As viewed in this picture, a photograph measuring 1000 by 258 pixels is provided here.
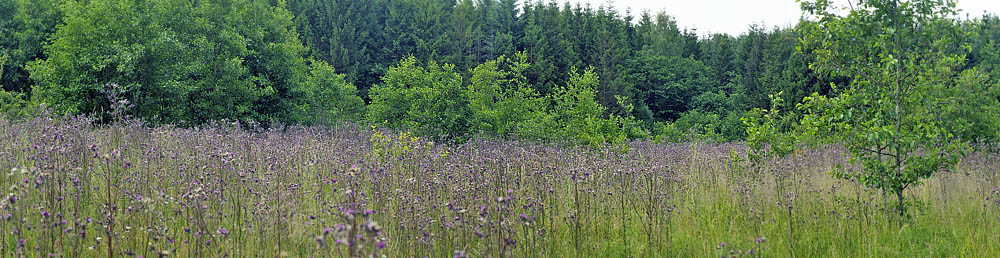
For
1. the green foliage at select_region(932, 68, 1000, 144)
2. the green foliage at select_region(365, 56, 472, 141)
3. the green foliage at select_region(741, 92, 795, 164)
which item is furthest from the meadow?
the green foliage at select_region(932, 68, 1000, 144)

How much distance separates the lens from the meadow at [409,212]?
3465mm

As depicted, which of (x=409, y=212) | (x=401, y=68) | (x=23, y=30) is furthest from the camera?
(x=23, y=30)

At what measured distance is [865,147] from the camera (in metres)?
5.93

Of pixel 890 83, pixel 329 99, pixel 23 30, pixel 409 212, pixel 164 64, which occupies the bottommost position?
pixel 409 212

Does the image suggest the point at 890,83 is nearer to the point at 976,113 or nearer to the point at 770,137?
the point at 770,137

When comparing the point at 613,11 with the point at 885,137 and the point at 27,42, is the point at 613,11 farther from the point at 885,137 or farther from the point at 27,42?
the point at 885,137

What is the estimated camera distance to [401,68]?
54.7ft

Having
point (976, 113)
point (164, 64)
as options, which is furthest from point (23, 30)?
point (976, 113)

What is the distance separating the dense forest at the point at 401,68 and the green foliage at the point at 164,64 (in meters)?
0.06

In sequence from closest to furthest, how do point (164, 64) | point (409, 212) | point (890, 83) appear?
point (409, 212)
point (890, 83)
point (164, 64)

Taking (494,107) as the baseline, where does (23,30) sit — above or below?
above

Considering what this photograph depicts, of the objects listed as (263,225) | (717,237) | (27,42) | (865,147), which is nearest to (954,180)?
(865,147)

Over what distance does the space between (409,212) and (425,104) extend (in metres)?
11.5

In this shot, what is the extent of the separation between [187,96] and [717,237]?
1850 cm
